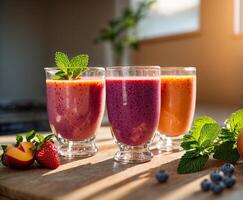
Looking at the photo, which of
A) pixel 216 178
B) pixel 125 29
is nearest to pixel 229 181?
pixel 216 178

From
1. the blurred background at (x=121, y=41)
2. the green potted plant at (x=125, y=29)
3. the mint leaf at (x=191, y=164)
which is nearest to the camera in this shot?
the mint leaf at (x=191, y=164)

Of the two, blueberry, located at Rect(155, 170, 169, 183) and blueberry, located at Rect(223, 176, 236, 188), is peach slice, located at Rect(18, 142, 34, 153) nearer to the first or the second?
blueberry, located at Rect(155, 170, 169, 183)

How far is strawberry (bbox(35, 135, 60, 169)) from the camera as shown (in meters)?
0.84

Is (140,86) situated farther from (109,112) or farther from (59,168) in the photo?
(59,168)

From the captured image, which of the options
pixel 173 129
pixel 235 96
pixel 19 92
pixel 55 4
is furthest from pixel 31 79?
pixel 173 129

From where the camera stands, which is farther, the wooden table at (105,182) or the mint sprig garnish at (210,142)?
the mint sprig garnish at (210,142)

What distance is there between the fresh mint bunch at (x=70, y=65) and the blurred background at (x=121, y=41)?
1004mm

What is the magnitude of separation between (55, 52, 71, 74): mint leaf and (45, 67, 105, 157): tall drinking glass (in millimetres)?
31

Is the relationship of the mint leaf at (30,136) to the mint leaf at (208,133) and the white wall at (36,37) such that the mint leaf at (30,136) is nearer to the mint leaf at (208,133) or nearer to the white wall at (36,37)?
the mint leaf at (208,133)

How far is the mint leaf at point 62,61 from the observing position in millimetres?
954

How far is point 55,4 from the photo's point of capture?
4.41 meters

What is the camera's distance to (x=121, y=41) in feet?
10.5

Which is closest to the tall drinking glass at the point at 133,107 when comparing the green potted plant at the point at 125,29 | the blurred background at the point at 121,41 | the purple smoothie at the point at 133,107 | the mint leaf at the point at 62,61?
the purple smoothie at the point at 133,107

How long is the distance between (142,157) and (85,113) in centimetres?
18
